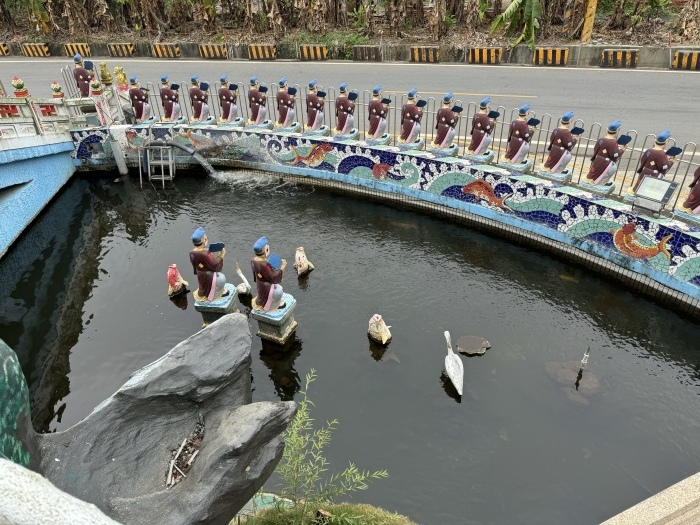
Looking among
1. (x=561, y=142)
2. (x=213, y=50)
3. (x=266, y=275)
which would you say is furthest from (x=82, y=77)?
(x=561, y=142)

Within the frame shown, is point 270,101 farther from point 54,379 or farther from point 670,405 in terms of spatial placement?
point 670,405

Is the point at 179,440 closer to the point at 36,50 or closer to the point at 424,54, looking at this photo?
the point at 424,54

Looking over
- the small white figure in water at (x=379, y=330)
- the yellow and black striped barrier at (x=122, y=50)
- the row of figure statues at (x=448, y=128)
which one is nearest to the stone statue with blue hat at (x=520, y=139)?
the row of figure statues at (x=448, y=128)

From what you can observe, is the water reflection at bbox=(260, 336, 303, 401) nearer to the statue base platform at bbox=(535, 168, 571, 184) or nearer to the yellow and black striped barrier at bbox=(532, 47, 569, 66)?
the statue base platform at bbox=(535, 168, 571, 184)

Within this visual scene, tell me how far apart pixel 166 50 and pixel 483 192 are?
24439mm

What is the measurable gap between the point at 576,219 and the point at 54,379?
12989 mm

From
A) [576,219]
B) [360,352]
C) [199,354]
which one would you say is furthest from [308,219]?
[199,354]

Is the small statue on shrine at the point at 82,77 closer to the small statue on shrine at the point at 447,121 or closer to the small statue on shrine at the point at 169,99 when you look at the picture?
the small statue on shrine at the point at 169,99

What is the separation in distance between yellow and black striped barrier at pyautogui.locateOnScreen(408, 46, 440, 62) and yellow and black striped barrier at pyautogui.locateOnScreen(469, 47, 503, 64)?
1729 mm

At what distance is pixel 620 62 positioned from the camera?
2545 centimetres

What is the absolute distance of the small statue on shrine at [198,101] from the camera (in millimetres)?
20391

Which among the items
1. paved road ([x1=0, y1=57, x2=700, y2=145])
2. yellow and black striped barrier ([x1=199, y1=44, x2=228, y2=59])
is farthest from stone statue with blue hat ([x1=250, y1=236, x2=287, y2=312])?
yellow and black striped barrier ([x1=199, y1=44, x2=228, y2=59])

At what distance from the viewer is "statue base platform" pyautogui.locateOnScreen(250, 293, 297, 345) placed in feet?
38.7

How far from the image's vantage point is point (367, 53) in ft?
95.1
